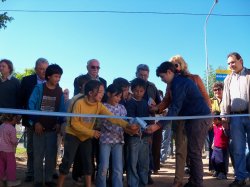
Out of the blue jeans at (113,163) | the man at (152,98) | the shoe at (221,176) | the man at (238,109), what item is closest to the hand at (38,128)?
the blue jeans at (113,163)

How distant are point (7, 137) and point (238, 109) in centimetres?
371

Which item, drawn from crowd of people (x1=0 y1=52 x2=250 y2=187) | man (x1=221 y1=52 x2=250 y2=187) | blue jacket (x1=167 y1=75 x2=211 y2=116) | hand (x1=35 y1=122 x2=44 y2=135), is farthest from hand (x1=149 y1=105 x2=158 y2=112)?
hand (x1=35 y1=122 x2=44 y2=135)

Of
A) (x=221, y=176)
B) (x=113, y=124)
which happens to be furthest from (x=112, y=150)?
(x=221, y=176)

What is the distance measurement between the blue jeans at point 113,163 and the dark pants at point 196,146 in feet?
3.53

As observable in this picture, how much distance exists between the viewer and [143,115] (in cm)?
494

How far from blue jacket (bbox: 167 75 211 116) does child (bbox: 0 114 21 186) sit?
2509mm

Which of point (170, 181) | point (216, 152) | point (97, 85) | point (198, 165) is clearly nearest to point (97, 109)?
point (97, 85)

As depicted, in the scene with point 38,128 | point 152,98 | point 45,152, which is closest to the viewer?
point 38,128

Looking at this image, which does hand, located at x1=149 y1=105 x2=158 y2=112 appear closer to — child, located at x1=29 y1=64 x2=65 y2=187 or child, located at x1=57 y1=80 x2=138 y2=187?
child, located at x1=57 y1=80 x2=138 y2=187

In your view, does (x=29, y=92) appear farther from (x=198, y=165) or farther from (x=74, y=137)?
(x=198, y=165)

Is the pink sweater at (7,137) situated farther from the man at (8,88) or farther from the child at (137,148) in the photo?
the child at (137,148)

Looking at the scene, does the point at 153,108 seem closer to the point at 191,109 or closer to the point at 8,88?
the point at 191,109

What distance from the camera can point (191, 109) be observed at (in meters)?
4.95

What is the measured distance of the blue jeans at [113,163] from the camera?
447 centimetres
